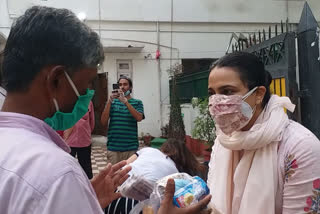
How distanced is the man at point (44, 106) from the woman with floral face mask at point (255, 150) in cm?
71

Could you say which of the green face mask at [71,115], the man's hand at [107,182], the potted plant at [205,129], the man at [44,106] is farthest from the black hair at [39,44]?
the potted plant at [205,129]

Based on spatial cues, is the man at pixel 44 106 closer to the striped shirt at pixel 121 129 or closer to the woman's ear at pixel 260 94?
the woman's ear at pixel 260 94

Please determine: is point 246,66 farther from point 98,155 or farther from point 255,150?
point 98,155

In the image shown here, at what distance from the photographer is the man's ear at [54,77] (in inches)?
35.0

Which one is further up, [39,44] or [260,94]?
[39,44]

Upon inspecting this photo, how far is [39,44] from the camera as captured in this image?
86 cm

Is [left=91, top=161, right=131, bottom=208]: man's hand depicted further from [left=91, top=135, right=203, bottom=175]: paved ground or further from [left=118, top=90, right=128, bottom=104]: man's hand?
[left=91, top=135, right=203, bottom=175]: paved ground

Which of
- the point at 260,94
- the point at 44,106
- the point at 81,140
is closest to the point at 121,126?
the point at 81,140

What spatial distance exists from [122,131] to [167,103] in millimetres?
6015

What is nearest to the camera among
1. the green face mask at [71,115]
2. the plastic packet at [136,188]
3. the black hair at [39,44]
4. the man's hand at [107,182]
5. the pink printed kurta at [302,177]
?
the black hair at [39,44]

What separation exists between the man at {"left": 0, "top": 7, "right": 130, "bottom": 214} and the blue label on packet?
371mm

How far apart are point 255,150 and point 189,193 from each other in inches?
A: 17.2

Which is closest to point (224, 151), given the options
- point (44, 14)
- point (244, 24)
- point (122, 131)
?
point (44, 14)

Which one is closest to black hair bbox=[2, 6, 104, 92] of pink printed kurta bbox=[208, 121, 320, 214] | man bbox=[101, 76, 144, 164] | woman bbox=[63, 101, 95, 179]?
pink printed kurta bbox=[208, 121, 320, 214]
